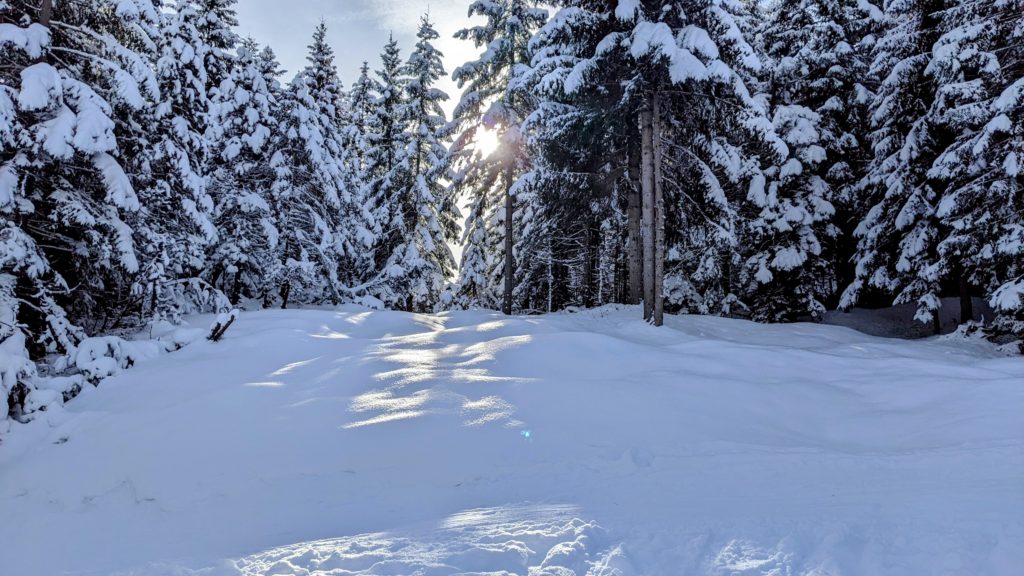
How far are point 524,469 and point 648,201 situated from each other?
9195 millimetres

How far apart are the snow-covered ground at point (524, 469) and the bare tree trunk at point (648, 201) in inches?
177

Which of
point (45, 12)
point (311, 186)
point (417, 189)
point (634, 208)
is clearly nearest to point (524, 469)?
point (45, 12)

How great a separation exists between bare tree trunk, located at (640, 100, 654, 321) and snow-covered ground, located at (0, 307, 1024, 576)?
4.51 m

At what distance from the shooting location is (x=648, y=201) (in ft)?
40.8

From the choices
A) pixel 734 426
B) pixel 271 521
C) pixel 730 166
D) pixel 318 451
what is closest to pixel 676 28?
pixel 730 166

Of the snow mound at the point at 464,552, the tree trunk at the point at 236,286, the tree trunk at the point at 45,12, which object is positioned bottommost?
the snow mound at the point at 464,552

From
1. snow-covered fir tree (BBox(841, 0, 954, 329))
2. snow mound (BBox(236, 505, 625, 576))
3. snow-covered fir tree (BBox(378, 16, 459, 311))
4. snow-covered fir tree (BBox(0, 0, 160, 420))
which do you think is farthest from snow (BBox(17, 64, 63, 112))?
snow-covered fir tree (BBox(841, 0, 954, 329))

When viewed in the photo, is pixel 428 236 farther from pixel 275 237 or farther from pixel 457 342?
pixel 457 342

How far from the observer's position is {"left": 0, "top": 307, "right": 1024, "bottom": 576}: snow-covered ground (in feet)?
10.8

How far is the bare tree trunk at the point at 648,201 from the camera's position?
12.5 meters

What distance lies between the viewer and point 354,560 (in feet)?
10.6

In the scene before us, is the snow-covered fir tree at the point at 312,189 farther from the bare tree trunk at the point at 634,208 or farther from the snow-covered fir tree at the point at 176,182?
the bare tree trunk at the point at 634,208

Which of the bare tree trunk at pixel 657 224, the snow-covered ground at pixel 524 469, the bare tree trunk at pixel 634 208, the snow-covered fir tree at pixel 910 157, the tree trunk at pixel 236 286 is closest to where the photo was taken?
the snow-covered ground at pixel 524 469

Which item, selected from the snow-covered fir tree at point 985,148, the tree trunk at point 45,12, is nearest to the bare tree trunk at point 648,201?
the snow-covered fir tree at point 985,148
